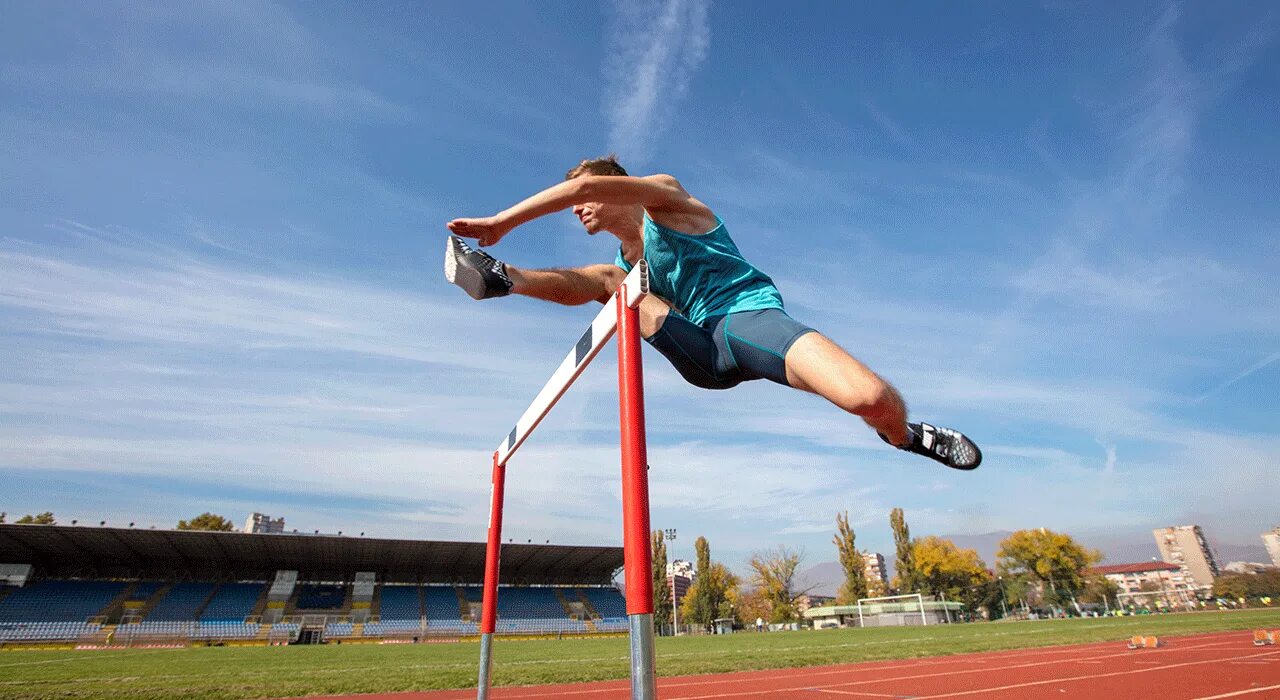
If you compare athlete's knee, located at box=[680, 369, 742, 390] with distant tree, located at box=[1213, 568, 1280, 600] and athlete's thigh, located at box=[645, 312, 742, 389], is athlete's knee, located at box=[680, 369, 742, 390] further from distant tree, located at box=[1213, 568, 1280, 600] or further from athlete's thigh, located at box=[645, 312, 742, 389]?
distant tree, located at box=[1213, 568, 1280, 600]

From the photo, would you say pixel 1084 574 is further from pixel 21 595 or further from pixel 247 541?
pixel 21 595

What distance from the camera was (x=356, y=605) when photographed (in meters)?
33.0

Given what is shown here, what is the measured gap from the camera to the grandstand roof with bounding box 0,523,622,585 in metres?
28.5

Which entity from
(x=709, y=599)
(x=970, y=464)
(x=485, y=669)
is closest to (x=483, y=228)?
(x=970, y=464)

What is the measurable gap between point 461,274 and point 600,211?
24.1 inches

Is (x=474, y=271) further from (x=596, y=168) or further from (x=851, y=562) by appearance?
(x=851, y=562)

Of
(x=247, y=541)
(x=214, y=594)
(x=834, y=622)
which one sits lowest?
(x=834, y=622)

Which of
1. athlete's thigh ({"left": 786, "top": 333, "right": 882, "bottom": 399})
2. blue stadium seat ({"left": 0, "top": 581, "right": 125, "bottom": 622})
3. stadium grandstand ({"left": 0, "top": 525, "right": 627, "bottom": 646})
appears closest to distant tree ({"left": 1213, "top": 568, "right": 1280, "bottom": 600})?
stadium grandstand ({"left": 0, "top": 525, "right": 627, "bottom": 646})

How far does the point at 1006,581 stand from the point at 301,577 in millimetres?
57066

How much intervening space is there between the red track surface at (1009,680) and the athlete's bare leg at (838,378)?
5021 millimetres

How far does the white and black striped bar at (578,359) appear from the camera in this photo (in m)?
2.03

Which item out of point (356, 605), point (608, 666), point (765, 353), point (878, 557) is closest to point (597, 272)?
point (765, 353)

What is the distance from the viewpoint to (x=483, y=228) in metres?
2.10

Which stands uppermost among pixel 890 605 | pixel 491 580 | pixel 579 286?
pixel 579 286
